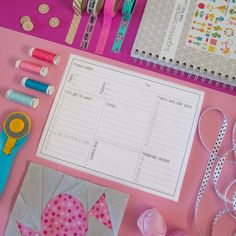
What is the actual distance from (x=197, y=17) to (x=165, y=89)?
7.2 inches

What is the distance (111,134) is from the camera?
28.7 inches

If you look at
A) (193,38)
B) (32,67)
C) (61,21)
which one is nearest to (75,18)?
(61,21)

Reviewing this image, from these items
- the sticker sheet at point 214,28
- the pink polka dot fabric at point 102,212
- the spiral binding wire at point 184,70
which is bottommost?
the pink polka dot fabric at point 102,212

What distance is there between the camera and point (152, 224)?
655mm

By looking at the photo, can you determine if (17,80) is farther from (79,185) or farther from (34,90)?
(79,185)

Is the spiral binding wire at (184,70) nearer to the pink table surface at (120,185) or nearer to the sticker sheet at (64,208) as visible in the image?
the pink table surface at (120,185)

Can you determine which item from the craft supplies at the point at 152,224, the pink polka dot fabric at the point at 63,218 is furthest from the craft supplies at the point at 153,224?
the pink polka dot fabric at the point at 63,218

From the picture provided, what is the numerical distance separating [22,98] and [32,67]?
7 cm

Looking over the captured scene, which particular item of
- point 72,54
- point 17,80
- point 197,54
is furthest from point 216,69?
point 17,80

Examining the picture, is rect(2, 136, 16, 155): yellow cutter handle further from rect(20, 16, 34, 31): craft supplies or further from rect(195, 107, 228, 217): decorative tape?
rect(195, 107, 228, 217): decorative tape

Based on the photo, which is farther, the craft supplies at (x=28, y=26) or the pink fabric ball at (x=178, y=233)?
the craft supplies at (x=28, y=26)

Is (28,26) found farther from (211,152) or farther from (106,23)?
(211,152)

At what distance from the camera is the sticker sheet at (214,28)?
755 millimetres

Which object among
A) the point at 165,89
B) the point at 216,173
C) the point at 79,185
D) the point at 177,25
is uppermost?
the point at 177,25
